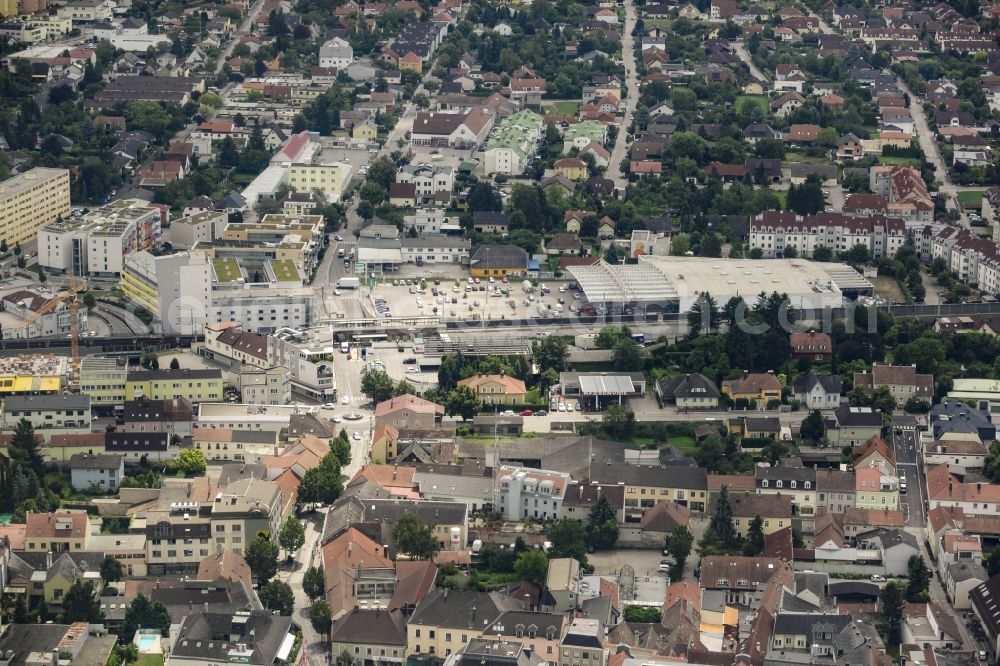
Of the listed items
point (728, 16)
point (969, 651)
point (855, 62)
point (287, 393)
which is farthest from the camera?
point (728, 16)

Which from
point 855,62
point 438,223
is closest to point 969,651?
point 438,223

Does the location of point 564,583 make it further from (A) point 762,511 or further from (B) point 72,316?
(B) point 72,316

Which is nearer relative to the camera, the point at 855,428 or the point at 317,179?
the point at 855,428

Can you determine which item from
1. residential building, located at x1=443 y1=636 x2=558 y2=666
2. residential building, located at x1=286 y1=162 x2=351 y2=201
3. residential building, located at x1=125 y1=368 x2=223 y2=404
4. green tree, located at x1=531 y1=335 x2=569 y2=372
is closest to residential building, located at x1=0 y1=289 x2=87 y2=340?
residential building, located at x1=125 y1=368 x2=223 y2=404

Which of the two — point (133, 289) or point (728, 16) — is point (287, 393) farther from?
point (728, 16)

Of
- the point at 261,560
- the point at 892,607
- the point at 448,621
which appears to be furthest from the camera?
the point at 261,560

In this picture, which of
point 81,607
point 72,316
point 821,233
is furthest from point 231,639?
point 821,233
